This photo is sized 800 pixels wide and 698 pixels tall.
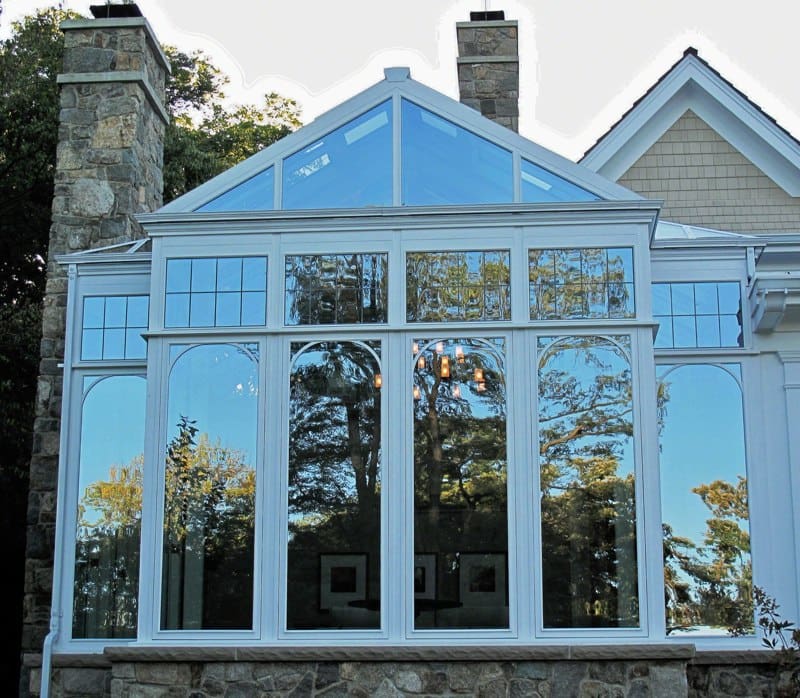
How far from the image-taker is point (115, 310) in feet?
29.0

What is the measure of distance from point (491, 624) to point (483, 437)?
121 centimetres

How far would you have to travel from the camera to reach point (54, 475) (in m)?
9.62

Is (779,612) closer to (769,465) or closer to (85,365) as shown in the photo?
(769,465)

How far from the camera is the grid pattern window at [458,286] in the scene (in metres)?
7.46

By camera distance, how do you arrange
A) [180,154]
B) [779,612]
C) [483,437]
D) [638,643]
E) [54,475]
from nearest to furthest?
[638,643] < [483,437] < [779,612] < [54,475] < [180,154]

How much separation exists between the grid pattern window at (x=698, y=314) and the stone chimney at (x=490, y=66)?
4025 mm

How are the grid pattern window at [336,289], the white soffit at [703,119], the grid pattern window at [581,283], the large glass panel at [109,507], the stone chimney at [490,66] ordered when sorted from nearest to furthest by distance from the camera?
1. the grid pattern window at [581,283]
2. the grid pattern window at [336,289]
3. the large glass panel at [109,507]
4. the white soffit at [703,119]
5. the stone chimney at [490,66]

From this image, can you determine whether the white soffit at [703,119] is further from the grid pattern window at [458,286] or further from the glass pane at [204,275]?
the glass pane at [204,275]

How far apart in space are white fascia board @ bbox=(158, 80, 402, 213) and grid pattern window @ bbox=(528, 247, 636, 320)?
160 centimetres

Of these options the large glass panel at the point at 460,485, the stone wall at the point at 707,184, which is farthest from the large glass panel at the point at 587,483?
the stone wall at the point at 707,184

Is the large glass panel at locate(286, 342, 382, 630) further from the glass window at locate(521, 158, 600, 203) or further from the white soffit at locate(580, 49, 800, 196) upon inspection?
the white soffit at locate(580, 49, 800, 196)

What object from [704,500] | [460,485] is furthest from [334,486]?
[704,500]

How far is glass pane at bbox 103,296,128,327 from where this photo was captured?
880cm

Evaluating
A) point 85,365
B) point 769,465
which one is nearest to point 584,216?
point 769,465
